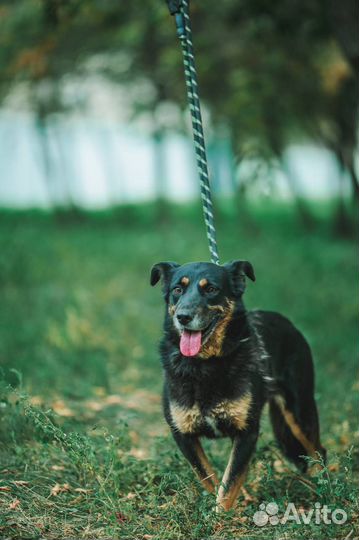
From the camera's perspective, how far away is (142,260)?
16.3m

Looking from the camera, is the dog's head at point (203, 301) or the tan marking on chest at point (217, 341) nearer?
the dog's head at point (203, 301)

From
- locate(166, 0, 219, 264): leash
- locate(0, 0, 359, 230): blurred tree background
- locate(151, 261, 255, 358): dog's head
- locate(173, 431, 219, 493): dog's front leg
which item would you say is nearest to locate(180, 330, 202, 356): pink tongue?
locate(151, 261, 255, 358): dog's head

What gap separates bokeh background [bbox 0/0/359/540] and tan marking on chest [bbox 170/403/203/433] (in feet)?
1.17

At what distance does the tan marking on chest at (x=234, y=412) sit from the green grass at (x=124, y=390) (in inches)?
16.5

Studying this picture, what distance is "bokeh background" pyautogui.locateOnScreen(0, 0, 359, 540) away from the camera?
4.32 m

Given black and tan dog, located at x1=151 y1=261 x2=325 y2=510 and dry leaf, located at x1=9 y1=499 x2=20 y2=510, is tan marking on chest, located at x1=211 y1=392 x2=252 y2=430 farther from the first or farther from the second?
dry leaf, located at x1=9 y1=499 x2=20 y2=510

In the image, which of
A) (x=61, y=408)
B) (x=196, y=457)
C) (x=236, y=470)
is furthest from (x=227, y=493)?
(x=61, y=408)

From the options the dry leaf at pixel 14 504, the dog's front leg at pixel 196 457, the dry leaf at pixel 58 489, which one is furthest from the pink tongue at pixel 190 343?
the dry leaf at pixel 14 504

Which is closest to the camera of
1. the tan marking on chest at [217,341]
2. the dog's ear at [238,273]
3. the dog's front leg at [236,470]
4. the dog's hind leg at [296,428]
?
the dog's front leg at [236,470]

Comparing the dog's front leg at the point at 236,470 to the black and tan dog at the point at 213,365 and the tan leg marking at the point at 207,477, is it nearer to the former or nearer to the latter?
the black and tan dog at the point at 213,365

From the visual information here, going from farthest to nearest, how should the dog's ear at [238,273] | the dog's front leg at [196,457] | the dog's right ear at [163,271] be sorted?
the dog's right ear at [163,271], the dog's ear at [238,273], the dog's front leg at [196,457]

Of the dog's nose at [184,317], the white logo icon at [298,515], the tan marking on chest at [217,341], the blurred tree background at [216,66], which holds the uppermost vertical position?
the blurred tree background at [216,66]

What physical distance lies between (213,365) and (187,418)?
0.38m

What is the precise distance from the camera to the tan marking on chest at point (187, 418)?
170 inches
